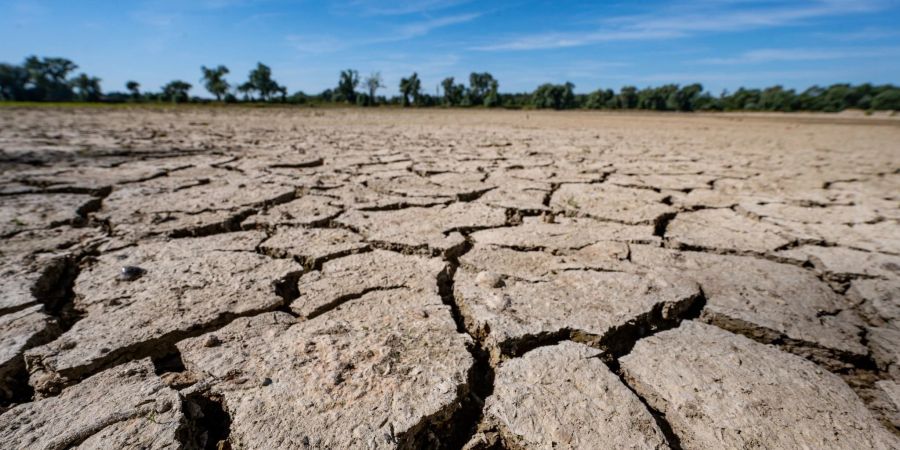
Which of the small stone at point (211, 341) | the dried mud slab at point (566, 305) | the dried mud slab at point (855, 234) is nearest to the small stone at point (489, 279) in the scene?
the dried mud slab at point (566, 305)

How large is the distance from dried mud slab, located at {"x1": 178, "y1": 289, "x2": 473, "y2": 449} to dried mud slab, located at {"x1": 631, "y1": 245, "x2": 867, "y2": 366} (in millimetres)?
742

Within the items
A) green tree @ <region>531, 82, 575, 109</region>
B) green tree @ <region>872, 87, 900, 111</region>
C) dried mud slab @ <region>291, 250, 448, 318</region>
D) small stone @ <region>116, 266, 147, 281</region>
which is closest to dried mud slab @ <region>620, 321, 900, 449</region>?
dried mud slab @ <region>291, 250, 448, 318</region>

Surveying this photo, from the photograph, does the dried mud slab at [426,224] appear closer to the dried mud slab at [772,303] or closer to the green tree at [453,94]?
the dried mud slab at [772,303]

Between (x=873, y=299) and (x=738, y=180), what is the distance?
2020 millimetres

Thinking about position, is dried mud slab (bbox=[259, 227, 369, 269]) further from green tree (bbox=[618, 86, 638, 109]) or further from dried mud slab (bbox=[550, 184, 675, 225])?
green tree (bbox=[618, 86, 638, 109])

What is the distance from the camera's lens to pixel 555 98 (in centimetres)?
3055

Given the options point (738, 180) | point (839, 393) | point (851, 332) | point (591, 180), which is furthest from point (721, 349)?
point (738, 180)

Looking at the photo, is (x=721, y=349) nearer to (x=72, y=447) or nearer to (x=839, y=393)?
(x=839, y=393)

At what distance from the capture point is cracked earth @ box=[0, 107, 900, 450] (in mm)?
697

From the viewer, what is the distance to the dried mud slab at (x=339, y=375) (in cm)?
67

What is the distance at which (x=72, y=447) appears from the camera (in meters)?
0.63

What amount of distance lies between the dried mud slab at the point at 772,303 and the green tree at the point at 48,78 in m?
50.5

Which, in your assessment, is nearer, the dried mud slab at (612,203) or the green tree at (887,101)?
the dried mud slab at (612,203)

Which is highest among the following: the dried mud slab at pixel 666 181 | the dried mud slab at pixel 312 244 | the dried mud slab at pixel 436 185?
the dried mud slab at pixel 436 185
